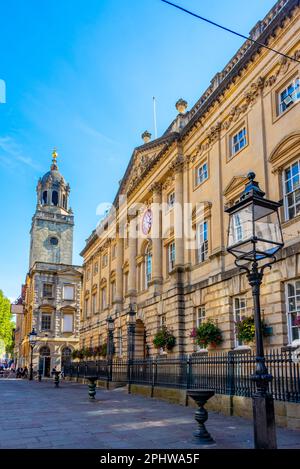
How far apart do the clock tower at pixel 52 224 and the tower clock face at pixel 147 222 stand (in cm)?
3770

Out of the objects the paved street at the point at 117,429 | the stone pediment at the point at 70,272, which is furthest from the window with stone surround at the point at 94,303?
the paved street at the point at 117,429

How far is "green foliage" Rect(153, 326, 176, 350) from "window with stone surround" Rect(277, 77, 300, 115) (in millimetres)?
12543

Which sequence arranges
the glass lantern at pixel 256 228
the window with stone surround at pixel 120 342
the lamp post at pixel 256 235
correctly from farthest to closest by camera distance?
the window with stone surround at pixel 120 342 → the glass lantern at pixel 256 228 → the lamp post at pixel 256 235

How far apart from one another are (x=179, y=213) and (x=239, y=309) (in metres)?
8.19

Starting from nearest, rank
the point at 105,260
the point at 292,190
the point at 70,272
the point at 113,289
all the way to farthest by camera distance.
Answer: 1. the point at 292,190
2. the point at 113,289
3. the point at 105,260
4. the point at 70,272

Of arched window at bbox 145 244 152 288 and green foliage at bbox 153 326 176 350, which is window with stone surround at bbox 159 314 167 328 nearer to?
green foliage at bbox 153 326 176 350

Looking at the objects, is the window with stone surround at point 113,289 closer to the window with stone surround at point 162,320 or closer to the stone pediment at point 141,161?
the stone pediment at point 141,161

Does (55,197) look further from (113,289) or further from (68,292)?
(113,289)

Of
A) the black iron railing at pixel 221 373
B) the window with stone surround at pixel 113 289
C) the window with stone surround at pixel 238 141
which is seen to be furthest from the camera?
the window with stone surround at pixel 113 289

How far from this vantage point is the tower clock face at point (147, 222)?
3026 centimetres

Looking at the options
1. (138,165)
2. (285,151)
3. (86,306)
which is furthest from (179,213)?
(86,306)

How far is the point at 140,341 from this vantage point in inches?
1232
